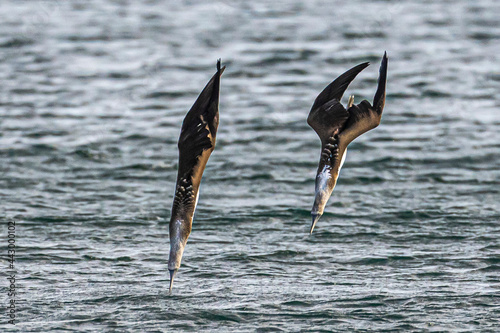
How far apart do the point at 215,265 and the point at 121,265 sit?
3.92ft

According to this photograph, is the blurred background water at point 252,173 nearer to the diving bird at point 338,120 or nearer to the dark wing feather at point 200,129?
the diving bird at point 338,120

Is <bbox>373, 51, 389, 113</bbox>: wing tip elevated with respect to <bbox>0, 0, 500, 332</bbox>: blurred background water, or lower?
elevated

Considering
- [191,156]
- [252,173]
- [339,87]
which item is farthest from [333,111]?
[252,173]

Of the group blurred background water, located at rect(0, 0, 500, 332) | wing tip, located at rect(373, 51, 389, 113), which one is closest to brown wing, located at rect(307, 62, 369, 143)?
wing tip, located at rect(373, 51, 389, 113)

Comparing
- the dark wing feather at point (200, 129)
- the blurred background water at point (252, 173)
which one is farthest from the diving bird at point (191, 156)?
the blurred background water at point (252, 173)

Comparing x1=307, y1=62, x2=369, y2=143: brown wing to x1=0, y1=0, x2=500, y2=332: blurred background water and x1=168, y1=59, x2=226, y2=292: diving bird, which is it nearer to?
x1=168, y1=59, x2=226, y2=292: diving bird

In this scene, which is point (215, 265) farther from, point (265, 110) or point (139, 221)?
point (265, 110)

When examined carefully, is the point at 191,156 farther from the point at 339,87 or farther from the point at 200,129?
the point at 339,87

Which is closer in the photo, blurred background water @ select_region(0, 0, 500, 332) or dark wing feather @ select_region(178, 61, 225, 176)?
dark wing feather @ select_region(178, 61, 225, 176)

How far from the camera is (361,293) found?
11859 mm

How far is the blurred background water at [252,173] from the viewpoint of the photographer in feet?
38.2

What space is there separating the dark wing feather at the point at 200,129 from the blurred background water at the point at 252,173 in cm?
196

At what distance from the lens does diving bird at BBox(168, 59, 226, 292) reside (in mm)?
10164

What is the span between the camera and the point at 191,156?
33.6ft
